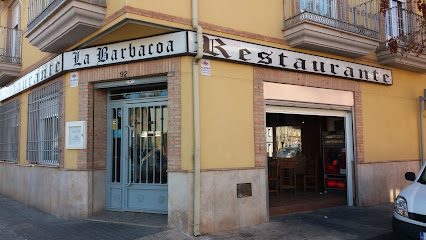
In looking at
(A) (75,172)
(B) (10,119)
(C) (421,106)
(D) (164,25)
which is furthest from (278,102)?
(B) (10,119)

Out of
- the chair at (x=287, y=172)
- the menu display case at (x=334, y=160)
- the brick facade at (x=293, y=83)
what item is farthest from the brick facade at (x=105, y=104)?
the menu display case at (x=334, y=160)

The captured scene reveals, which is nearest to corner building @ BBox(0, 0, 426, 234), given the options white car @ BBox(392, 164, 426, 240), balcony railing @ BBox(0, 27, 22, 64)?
balcony railing @ BBox(0, 27, 22, 64)

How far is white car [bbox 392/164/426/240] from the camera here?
5.16 metres

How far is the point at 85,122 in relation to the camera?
7359 mm

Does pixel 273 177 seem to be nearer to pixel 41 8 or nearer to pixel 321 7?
pixel 321 7

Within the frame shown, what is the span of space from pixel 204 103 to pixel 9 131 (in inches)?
330

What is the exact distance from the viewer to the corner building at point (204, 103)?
6344 mm

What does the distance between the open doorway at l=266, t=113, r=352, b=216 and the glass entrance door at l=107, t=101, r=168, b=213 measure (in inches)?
102

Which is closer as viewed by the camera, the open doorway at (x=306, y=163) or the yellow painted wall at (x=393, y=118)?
the open doorway at (x=306, y=163)

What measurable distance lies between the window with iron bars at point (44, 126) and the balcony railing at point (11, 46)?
66.0 inches

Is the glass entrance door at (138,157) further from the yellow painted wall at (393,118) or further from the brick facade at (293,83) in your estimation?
the yellow painted wall at (393,118)

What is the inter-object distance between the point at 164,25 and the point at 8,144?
27.7 feet

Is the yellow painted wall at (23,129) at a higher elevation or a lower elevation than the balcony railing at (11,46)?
lower

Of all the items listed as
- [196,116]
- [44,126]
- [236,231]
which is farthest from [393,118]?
[44,126]
